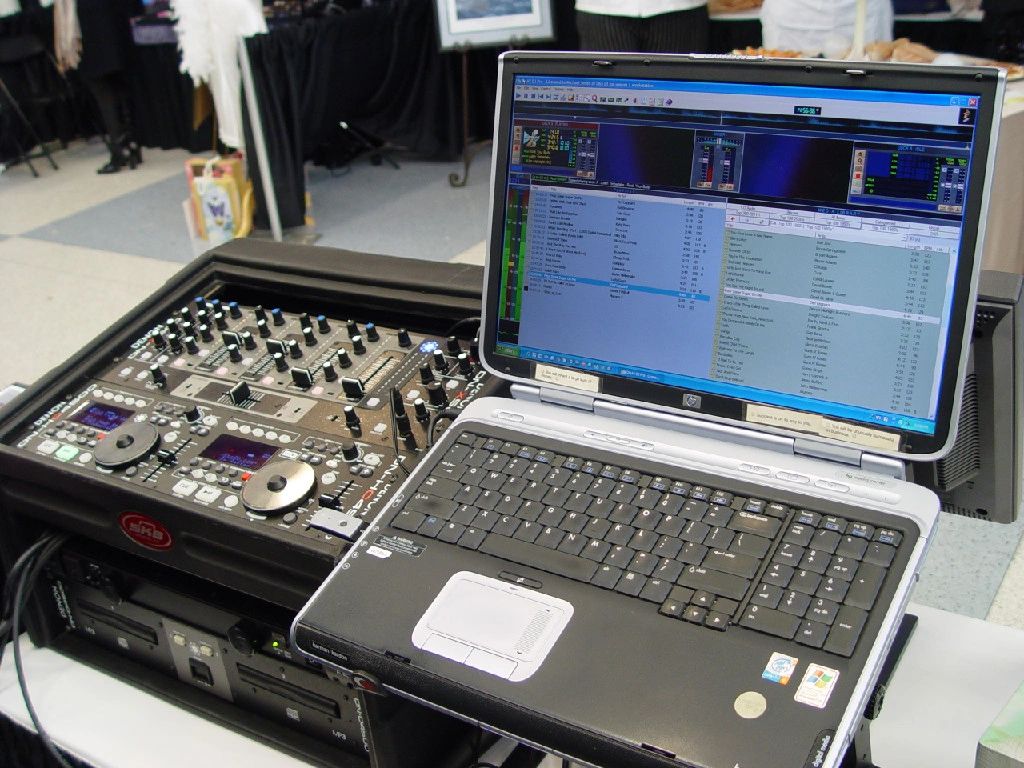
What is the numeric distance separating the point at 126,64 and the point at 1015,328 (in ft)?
16.6

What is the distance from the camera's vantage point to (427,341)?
1.07 m

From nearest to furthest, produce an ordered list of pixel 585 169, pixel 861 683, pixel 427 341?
pixel 861 683, pixel 585 169, pixel 427 341

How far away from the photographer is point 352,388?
0.99 m

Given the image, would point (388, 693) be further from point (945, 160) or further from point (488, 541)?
point (945, 160)

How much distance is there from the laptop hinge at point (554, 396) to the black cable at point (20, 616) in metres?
0.54

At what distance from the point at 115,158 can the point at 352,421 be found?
14.9 ft

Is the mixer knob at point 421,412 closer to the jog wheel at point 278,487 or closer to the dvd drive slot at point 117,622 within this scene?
the jog wheel at point 278,487

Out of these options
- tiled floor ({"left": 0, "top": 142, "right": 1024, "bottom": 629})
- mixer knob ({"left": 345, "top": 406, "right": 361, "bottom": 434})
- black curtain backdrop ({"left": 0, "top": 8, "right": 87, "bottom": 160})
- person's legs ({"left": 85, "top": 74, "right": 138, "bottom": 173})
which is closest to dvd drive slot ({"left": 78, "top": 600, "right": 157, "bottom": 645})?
mixer knob ({"left": 345, "top": 406, "right": 361, "bottom": 434})

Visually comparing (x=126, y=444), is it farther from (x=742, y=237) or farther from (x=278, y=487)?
(x=742, y=237)

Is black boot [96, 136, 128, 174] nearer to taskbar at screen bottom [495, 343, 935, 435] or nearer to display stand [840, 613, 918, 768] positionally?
taskbar at screen bottom [495, 343, 935, 435]

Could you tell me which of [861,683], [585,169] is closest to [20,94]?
[585,169]

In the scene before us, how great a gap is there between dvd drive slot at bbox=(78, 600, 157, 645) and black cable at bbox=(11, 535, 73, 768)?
63 millimetres

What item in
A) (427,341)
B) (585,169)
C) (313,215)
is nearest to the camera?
(585,169)

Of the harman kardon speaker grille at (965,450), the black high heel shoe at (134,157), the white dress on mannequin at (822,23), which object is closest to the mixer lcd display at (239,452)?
the harman kardon speaker grille at (965,450)
